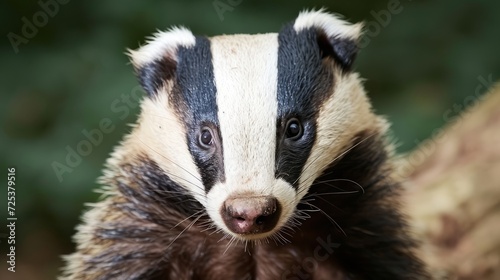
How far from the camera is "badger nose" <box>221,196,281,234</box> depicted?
170 cm

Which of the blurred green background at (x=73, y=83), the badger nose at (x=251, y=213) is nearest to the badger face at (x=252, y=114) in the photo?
the badger nose at (x=251, y=213)

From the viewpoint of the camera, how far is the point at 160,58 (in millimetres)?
2156

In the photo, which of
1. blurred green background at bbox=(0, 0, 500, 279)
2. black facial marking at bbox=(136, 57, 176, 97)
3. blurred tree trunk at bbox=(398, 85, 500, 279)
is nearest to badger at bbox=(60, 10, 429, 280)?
black facial marking at bbox=(136, 57, 176, 97)

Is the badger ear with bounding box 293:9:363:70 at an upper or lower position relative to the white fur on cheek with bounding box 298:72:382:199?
upper

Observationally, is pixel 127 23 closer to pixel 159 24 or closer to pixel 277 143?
pixel 159 24

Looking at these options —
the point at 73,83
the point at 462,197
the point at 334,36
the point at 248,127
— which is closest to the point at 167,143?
the point at 248,127

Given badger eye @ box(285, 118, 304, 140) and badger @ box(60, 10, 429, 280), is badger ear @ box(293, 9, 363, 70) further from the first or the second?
badger eye @ box(285, 118, 304, 140)

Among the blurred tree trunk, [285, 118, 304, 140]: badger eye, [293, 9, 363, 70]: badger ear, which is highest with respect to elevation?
[293, 9, 363, 70]: badger ear

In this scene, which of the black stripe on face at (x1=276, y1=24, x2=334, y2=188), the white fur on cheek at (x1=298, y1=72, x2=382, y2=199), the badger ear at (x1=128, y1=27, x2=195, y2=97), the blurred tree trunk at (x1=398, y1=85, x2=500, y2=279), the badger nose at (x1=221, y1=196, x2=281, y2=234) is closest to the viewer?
the badger nose at (x1=221, y1=196, x2=281, y2=234)

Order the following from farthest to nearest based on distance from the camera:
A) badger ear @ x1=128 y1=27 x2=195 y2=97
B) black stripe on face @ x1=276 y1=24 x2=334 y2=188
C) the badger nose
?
badger ear @ x1=128 y1=27 x2=195 y2=97 < black stripe on face @ x1=276 y1=24 x2=334 y2=188 < the badger nose

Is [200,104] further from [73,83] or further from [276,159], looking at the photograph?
[73,83]

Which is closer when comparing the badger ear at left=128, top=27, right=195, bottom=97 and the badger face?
the badger face

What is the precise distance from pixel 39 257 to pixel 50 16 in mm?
1099

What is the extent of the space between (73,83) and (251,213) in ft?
6.42
